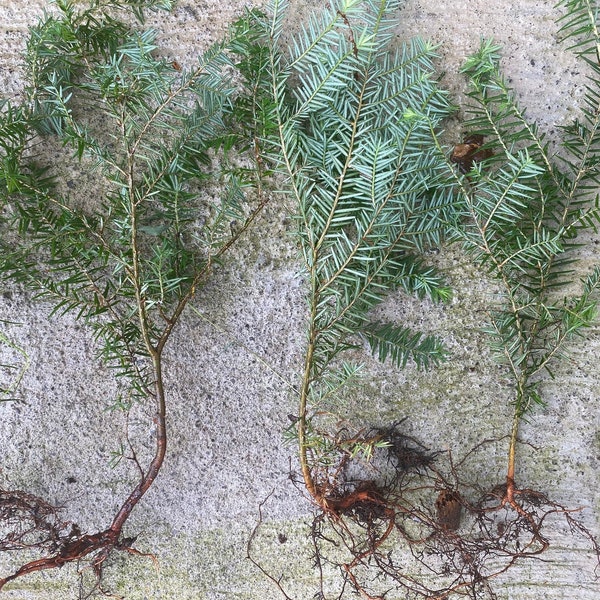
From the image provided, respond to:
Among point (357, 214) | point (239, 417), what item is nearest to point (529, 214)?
point (357, 214)

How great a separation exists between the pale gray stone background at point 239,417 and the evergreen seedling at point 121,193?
5 centimetres

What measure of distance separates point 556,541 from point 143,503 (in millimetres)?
958

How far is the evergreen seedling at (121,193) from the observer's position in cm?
111

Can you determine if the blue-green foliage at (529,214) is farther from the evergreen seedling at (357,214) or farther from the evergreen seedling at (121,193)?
the evergreen seedling at (121,193)

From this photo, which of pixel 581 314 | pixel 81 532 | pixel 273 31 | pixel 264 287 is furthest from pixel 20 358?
pixel 581 314

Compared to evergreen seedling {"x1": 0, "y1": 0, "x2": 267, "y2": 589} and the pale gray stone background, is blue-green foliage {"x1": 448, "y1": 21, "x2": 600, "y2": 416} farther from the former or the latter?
evergreen seedling {"x1": 0, "y1": 0, "x2": 267, "y2": 589}

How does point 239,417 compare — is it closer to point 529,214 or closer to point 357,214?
point 357,214

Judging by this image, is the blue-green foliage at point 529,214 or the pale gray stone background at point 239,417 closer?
A: the blue-green foliage at point 529,214

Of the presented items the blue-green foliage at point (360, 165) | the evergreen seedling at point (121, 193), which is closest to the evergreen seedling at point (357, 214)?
the blue-green foliage at point (360, 165)

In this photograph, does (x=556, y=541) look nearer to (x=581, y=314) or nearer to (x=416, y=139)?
(x=581, y=314)

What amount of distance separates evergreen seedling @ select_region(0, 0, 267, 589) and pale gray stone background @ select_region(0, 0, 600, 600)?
0.05m

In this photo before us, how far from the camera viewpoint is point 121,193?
1.14 m

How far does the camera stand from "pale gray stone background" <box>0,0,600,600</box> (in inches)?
50.1

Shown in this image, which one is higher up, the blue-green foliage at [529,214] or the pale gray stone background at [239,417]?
the blue-green foliage at [529,214]
